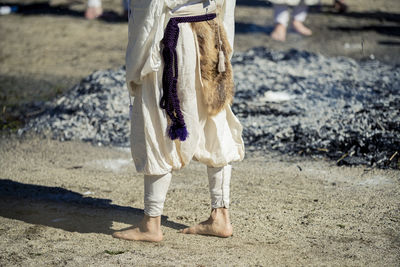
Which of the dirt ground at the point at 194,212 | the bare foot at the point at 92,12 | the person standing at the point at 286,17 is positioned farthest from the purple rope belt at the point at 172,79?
the bare foot at the point at 92,12

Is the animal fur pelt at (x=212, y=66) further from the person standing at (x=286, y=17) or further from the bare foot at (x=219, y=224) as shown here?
the person standing at (x=286, y=17)

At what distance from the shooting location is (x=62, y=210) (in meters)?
3.89

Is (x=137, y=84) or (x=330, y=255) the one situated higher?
(x=137, y=84)

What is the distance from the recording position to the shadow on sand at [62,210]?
3.64 metres

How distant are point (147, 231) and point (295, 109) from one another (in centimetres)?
272

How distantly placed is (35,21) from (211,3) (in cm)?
820

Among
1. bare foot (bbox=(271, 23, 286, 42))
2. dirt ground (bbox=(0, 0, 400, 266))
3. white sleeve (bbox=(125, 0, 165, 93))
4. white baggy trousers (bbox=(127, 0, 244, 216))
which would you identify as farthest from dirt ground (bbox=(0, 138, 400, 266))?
bare foot (bbox=(271, 23, 286, 42))

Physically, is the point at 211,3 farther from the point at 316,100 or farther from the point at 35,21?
the point at 35,21

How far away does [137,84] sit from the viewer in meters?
3.08

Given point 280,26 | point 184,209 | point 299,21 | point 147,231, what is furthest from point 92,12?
point 147,231

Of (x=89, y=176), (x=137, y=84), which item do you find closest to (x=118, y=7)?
(x=89, y=176)

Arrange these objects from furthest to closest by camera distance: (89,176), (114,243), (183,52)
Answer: (89,176), (114,243), (183,52)

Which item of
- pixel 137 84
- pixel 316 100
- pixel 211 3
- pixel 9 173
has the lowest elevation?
pixel 9 173

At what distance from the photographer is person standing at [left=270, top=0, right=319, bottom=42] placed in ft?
29.2
